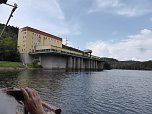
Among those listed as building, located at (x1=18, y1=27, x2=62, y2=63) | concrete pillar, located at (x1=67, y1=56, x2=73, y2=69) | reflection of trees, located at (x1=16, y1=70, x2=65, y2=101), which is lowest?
reflection of trees, located at (x1=16, y1=70, x2=65, y2=101)

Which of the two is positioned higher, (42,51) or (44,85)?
(42,51)

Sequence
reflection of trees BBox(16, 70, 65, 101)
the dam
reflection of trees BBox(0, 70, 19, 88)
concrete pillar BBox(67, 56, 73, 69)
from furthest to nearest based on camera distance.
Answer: concrete pillar BBox(67, 56, 73, 69)
the dam
reflection of trees BBox(0, 70, 19, 88)
reflection of trees BBox(16, 70, 65, 101)

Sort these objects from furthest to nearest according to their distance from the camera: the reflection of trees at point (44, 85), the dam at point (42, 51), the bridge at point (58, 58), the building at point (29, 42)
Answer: the building at point (29, 42) < the dam at point (42, 51) < the bridge at point (58, 58) < the reflection of trees at point (44, 85)

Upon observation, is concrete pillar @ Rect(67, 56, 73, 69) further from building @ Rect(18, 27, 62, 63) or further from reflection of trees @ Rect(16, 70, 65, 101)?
reflection of trees @ Rect(16, 70, 65, 101)

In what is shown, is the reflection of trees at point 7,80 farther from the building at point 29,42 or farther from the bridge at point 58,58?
the building at point 29,42

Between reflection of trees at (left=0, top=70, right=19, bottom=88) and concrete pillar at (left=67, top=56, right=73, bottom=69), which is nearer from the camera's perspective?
reflection of trees at (left=0, top=70, right=19, bottom=88)

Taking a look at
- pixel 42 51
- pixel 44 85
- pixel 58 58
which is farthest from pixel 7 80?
pixel 58 58

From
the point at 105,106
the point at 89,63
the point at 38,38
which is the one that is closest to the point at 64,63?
the point at 38,38

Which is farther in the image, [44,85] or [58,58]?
[58,58]

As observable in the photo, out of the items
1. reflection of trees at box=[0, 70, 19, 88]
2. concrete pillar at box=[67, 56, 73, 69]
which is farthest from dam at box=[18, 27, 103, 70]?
reflection of trees at box=[0, 70, 19, 88]

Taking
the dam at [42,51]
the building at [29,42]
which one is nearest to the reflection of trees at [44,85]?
the dam at [42,51]

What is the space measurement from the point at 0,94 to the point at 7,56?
120240 millimetres

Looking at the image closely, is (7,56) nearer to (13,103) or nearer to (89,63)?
(89,63)

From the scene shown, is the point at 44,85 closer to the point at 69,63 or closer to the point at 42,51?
the point at 42,51
